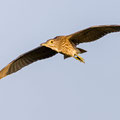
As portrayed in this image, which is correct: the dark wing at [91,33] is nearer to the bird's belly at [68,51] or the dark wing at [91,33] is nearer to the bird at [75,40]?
the bird at [75,40]

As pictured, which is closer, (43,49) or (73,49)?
(73,49)

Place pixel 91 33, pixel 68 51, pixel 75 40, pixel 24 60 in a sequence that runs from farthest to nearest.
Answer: pixel 24 60, pixel 75 40, pixel 91 33, pixel 68 51

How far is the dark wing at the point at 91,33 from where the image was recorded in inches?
532

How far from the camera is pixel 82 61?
14180 millimetres

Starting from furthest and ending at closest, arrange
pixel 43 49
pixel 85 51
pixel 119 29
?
1. pixel 43 49
2. pixel 85 51
3. pixel 119 29

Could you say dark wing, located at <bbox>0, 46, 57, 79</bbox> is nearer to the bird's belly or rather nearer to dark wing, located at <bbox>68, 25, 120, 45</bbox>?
dark wing, located at <bbox>68, 25, 120, 45</bbox>

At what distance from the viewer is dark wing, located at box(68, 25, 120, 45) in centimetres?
1351

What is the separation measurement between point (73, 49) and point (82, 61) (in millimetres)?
498

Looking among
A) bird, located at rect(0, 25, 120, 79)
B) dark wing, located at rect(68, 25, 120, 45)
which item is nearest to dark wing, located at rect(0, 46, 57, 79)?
bird, located at rect(0, 25, 120, 79)

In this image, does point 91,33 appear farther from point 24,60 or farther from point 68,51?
point 24,60

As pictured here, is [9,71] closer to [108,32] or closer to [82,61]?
[82,61]

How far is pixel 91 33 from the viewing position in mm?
14102

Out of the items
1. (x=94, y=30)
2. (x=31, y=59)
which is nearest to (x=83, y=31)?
(x=94, y=30)

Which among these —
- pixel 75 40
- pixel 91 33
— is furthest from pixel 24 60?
pixel 91 33
